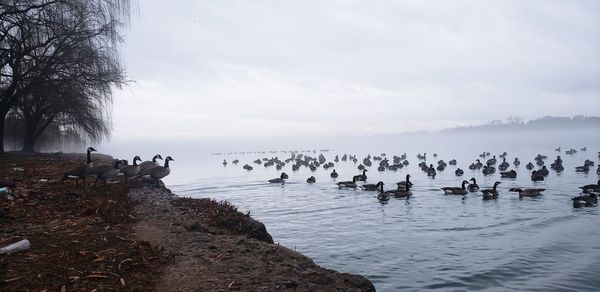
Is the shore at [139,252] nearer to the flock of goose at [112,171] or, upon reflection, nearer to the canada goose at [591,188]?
the flock of goose at [112,171]

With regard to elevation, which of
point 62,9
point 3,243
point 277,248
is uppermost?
point 62,9

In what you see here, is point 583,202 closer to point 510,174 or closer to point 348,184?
point 348,184

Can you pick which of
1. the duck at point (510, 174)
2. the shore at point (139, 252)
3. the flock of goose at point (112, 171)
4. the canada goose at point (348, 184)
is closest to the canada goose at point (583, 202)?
the canada goose at point (348, 184)

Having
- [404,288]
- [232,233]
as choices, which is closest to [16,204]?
[232,233]

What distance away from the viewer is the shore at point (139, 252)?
20.9 ft

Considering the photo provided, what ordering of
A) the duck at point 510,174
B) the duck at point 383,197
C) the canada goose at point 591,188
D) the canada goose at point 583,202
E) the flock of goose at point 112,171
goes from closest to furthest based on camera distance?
1. the flock of goose at point 112,171
2. the canada goose at point 583,202
3. the canada goose at point 591,188
4. the duck at point 383,197
5. the duck at point 510,174

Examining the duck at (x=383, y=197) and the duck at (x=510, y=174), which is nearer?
the duck at (x=383, y=197)

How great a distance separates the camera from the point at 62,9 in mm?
18641

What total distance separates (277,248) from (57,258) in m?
4.34

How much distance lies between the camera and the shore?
638 centimetres

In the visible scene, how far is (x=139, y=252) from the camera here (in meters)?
7.42

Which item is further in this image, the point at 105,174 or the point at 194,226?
the point at 105,174

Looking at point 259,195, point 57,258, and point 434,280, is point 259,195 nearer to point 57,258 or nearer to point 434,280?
point 434,280

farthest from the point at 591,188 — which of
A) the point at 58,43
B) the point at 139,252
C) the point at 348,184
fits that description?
the point at 58,43
